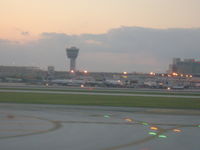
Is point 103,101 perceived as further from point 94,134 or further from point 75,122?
point 94,134

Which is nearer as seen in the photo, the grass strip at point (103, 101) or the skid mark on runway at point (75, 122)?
the skid mark on runway at point (75, 122)

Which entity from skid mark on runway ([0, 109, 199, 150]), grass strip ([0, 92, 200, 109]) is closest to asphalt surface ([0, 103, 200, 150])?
skid mark on runway ([0, 109, 199, 150])

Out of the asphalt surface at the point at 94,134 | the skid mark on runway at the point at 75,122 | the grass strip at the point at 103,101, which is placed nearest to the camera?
the asphalt surface at the point at 94,134

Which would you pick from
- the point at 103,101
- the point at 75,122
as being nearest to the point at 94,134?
the point at 75,122

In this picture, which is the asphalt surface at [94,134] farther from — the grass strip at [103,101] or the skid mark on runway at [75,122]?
the grass strip at [103,101]

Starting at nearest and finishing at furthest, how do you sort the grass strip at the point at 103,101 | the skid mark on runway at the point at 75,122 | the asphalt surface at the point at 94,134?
the asphalt surface at the point at 94,134, the skid mark on runway at the point at 75,122, the grass strip at the point at 103,101

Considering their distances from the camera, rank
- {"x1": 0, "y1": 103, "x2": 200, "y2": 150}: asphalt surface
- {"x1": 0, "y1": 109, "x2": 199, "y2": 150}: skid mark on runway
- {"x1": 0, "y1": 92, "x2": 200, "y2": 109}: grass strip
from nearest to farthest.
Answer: {"x1": 0, "y1": 103, "x2": 200, "y2": 150}: asphalt surface, {"x1": 0, "y1": 109, "x2": 199, "y2": 150}: skid mark on runway, {"x1": 0, "y1": 92, "x2": 200, "y2": 109}: grass strip

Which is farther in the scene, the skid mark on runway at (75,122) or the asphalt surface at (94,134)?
the skid mark on runway at (75,122)

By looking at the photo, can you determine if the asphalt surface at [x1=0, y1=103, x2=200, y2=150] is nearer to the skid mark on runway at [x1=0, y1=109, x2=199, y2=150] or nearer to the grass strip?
the skid mark on runway at [x1=0, y1=109, x2=199, y2=150]

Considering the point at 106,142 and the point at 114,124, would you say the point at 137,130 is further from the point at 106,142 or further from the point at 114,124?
the point at 106,142

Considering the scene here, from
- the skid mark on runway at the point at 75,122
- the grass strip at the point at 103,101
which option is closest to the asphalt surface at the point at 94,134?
the skid mark on runway at the point at 75,122

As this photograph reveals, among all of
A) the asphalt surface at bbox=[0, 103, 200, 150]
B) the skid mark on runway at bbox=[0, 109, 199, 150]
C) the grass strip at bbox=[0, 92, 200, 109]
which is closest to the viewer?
the asphalt surface at bbox=[0, 103, 200, 150]

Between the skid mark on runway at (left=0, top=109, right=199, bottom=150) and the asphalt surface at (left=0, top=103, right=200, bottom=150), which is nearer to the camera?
the asphalt surface at (left=0, top=103, right=200, bottom=150)

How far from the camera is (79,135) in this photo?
49.7 ft
